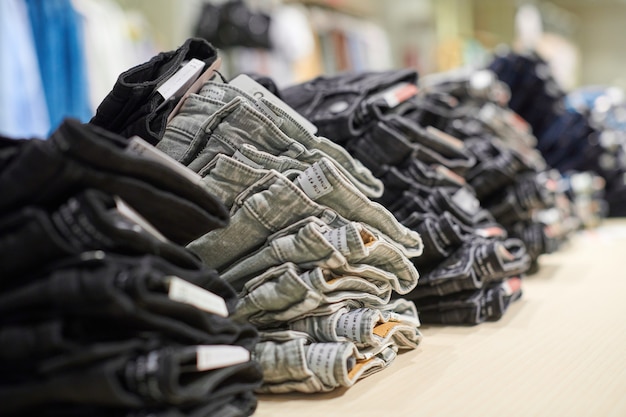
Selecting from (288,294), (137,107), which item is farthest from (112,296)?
(137,107)

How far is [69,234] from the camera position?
0.46 meters

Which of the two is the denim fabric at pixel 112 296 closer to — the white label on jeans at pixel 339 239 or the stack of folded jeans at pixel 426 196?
the white label on jeans at pixel 339 239

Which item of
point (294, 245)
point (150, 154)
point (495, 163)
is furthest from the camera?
point (495, 163)

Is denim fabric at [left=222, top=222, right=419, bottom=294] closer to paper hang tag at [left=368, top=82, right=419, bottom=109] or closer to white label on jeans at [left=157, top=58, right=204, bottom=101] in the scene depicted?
white label on jeans at [left=157, top=58, right=204, bottom=101]

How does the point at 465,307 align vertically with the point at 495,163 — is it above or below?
below

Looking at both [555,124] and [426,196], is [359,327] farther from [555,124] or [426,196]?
[555,124]

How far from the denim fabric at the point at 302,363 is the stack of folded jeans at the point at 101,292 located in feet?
0.30

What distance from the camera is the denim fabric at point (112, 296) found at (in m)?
0.42

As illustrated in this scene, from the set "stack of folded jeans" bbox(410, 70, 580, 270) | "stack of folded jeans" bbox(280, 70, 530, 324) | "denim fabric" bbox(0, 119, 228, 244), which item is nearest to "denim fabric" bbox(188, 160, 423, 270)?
"denim fabric" bbox(0, 119, 228, 244)

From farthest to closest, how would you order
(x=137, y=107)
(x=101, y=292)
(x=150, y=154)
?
(x=137, y=107) → (x=150, y=154) → (x=101, y=292)

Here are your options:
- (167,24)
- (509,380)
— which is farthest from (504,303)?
(167,24)

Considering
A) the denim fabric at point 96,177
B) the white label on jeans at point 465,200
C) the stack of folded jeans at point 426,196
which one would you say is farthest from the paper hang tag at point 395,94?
the denim fabric at point 96,177

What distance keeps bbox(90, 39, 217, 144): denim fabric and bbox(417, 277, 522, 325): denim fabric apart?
0.43m

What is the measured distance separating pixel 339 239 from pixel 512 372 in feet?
0.76
